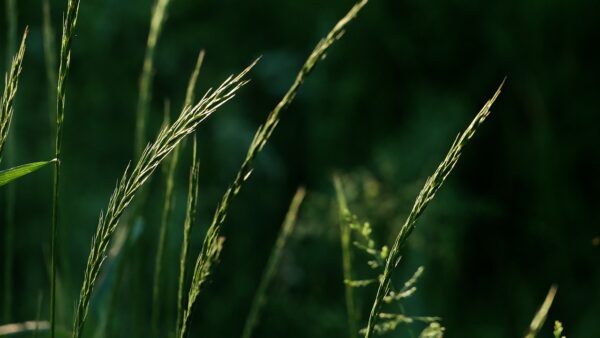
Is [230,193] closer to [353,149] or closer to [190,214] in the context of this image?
[190,214]

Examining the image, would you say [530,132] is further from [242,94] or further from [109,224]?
[109,224]

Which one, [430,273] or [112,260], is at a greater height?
[112,260]

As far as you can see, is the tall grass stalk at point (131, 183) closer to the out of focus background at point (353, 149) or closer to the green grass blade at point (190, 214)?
the green grass blade at point (190, 214)

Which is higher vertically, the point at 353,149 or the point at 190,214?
the point at 353,149

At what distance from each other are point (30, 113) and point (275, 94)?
2.90 ft

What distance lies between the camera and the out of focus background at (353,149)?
2420 mm

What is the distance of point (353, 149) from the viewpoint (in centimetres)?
274

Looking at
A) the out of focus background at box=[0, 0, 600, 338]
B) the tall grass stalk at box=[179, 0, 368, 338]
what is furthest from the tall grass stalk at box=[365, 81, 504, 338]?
the out of focus background at box=[0, 0, 600, 338]

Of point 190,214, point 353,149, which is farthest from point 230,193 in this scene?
point 353,149

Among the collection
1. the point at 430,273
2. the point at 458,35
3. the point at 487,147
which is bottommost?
the point at 430,273

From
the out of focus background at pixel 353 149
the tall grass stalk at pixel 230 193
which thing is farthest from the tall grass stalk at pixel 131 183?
the out of focus background at pixel 353 149

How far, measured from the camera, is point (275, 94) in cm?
284

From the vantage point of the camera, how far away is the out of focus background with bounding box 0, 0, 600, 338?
7.94 feet

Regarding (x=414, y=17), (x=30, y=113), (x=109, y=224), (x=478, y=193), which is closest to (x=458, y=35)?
(x=414, y=17)
